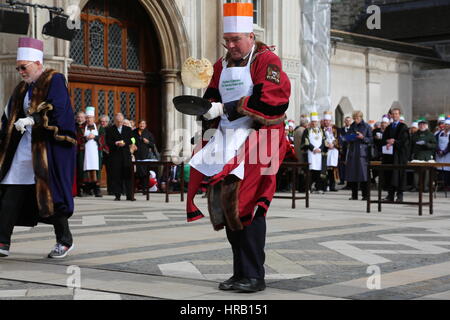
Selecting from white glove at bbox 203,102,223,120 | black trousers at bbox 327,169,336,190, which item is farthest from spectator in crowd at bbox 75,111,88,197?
white glove at bbox 203,102,223,120

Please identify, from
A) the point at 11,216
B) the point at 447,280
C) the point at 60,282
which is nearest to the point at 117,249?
the point at 11,216

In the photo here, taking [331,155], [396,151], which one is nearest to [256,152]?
[396,151]

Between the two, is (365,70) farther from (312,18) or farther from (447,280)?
(447,280)

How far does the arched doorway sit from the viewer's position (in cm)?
1897

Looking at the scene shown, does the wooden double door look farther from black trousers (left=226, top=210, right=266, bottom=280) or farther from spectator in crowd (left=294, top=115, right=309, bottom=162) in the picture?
black trousers (left=226, top=210, right=266, bottom=280)

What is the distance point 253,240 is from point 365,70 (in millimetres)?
25502

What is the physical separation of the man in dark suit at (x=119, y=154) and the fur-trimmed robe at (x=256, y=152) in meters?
9.96

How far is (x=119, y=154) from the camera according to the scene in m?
16.4

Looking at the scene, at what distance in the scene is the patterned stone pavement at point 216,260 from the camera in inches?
230

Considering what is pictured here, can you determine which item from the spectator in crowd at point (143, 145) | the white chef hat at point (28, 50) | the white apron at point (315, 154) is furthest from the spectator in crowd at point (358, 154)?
the white chef hat at point (28, 50)

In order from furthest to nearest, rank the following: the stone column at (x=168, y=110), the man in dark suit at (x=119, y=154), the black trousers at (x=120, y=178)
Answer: the stone column at (x=168, y=110), the man in dark suit at (x=119, y=154), the black trousers at (x=120, y=178)

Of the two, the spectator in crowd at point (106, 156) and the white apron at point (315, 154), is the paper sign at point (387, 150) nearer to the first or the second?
the white apron at point (315, 154)

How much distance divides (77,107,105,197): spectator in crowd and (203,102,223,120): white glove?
1103 cm

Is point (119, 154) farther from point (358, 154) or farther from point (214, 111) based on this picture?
point (214, 111)
